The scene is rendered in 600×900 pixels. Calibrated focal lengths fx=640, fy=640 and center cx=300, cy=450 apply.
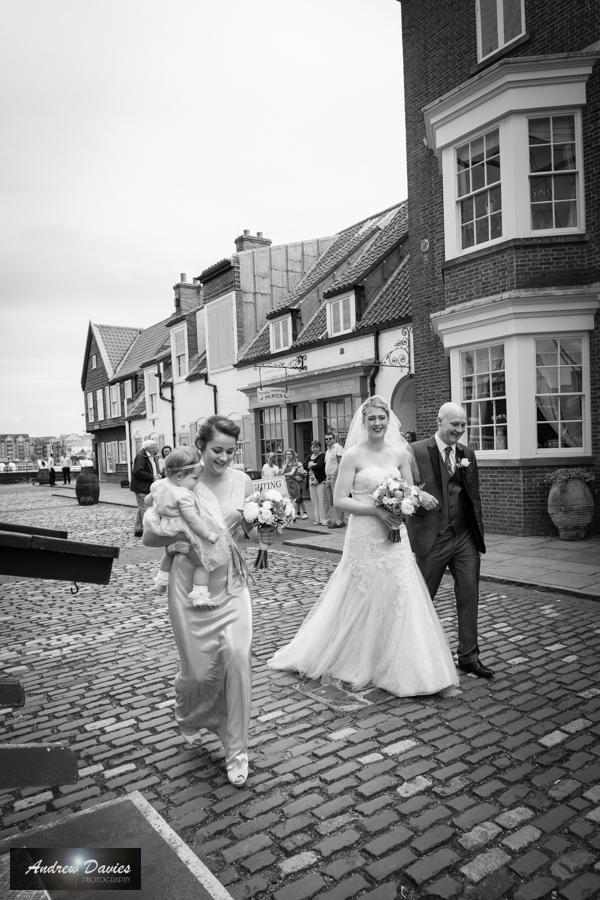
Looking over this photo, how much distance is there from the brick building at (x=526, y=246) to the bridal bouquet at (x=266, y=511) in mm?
8230

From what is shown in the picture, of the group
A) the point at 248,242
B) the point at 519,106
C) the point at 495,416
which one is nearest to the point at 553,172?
the point at 519,106

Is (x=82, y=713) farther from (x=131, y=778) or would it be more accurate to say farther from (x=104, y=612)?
(x=104, y=612)

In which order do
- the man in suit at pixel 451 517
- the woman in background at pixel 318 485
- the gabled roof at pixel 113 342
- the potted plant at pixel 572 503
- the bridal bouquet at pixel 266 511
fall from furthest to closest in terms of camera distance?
the gabled roof at pixel 113 342 < the woman in background at pixel 318 485 < the potted plant at pixel 572 503 < the man in suit at pixel 451 517 < the bridal bouquet at pixel 266 511

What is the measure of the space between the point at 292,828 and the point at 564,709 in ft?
7.00

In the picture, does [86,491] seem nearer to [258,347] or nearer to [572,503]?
[258,347]

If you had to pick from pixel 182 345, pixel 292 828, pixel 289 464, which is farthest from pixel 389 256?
pixel 292 828

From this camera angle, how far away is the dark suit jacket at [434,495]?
511 cm

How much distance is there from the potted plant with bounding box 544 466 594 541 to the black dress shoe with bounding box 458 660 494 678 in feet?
20.6

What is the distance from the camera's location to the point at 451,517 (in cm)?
512

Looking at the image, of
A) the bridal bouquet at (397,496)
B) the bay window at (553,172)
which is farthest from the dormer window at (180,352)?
the bridal bouquet at (397,496)

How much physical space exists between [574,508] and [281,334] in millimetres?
13157

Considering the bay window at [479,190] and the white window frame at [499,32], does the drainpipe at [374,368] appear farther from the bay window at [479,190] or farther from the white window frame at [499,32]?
the white window frame at [499,32]

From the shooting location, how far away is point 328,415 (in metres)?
19.1

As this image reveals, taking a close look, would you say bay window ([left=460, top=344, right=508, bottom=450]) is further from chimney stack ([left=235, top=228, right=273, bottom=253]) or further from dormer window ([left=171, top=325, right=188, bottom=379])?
dormer window ([left=171, top=325, right=188, bottom=379])
